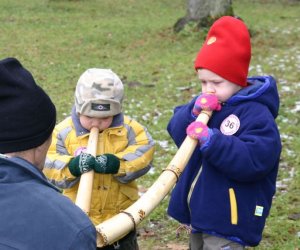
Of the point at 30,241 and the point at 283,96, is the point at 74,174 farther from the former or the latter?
the point at 283,96

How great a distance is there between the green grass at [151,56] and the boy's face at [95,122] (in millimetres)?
1640

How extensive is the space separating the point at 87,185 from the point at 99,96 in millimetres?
553

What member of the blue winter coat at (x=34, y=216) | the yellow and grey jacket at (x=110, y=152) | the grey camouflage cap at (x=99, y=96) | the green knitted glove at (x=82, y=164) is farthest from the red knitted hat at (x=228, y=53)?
the blue winter coat at (x=34, y=216)

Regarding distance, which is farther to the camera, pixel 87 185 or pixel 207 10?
pixel 207 10

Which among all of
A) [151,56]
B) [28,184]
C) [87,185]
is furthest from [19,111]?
[151,56]

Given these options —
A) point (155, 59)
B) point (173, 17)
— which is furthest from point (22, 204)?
point (173, 17)

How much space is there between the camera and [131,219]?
2.69 metres

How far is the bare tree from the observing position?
516 inches

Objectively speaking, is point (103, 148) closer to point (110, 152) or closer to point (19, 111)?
point (110, 152)

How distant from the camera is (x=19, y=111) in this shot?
1.98m

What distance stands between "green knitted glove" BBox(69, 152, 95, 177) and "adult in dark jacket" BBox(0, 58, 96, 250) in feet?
3.56

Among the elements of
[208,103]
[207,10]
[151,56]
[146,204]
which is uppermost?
[208,103]

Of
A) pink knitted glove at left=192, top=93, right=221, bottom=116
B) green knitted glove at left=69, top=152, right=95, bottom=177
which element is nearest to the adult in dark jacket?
green knitted glove at left=69, top=152, right=95, bottom=177

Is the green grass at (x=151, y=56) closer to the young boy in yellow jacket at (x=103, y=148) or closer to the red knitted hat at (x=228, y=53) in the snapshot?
the young boy in yellow jacket at (x=103, y=148)
